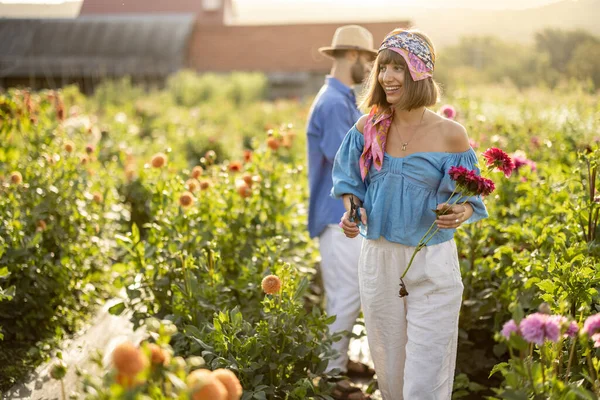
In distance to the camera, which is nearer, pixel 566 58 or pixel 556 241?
pixel 556 241

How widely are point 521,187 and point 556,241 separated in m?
0.81

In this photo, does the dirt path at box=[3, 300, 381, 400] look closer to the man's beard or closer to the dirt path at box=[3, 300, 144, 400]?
the dirt path at box=[3, 300, 144, 400]

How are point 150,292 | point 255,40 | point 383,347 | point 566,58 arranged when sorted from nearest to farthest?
point 383,347
point 150,292
point 566,58
point 255,40

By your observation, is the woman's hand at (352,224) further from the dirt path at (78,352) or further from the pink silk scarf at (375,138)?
the dirt path at (78,352)

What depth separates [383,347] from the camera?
8.44 feet

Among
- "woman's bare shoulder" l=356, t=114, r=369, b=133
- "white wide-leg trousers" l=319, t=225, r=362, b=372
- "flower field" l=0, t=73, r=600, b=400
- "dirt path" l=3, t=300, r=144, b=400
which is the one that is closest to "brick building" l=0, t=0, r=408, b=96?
"flower field" l=0, t=73, r=600, b=400

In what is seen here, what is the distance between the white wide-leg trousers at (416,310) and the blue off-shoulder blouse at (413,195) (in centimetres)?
6

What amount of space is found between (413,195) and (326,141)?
1107 mm

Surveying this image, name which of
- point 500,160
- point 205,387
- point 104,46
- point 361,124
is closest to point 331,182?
point 361,124

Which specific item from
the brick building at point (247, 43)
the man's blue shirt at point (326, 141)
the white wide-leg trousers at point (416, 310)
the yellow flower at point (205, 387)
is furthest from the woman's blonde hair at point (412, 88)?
the brick building at point (247, 43)

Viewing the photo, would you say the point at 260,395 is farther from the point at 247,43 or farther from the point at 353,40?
the point at 247,43

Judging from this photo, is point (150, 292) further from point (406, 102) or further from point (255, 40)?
point (255, 40)

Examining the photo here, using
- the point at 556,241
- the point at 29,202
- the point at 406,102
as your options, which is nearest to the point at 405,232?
the point at 406,102

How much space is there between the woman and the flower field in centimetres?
34
